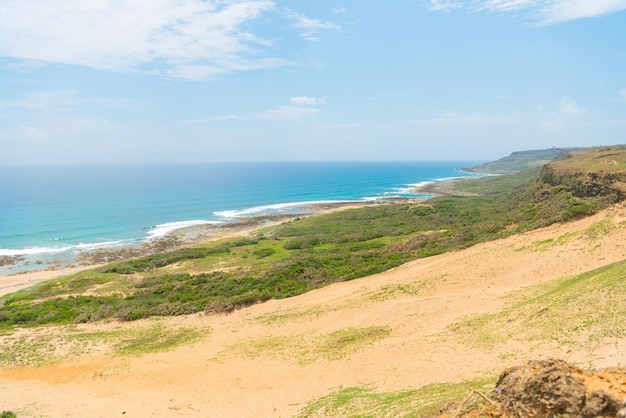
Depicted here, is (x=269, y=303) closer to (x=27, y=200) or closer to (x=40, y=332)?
(x=40, y=332)

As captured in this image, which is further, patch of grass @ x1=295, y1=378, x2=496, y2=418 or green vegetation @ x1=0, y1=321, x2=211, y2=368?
green vegetation @ x1=0, y1=321, x2=211, y2=368

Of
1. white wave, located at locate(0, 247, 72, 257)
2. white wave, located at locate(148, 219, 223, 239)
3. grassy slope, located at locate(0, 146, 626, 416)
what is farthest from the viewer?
white wave, located at locate(148, 219, 223, 239)

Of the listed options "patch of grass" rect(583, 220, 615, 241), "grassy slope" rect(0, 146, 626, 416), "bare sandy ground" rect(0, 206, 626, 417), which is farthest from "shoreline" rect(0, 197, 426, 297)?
"patch of grass" rect(583, 220, 615, 241)

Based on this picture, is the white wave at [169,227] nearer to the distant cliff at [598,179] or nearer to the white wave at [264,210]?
the white wave at [264,210]

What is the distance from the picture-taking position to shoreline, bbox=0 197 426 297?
45.6 metres

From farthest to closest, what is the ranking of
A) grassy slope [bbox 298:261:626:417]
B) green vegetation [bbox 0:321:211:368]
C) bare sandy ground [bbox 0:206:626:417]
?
1. green vegetation [bbox 0:321:211:368]
2. bare sandy ground [bbox 0:206:626:417]
3. grassy slope [bbox 298:261:626:417]

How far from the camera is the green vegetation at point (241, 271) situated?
29734 mm

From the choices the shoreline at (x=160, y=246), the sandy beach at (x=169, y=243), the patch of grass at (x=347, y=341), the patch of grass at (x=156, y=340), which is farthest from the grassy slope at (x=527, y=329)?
the sandy beach at (x=169, y=243)

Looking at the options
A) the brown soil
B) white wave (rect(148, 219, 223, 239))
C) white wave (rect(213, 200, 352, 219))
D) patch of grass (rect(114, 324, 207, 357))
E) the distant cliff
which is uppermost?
the distant cliff

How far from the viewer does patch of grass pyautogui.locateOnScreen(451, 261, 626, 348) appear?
43.8ft

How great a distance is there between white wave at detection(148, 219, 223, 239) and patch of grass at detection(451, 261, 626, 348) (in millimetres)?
59765

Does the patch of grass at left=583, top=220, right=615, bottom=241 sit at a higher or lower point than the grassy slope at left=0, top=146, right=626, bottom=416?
higher

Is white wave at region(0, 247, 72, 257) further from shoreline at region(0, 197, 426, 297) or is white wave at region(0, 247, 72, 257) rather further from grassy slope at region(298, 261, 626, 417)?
grassy slope at region(298, 261, 626, 417)

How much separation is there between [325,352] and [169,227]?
62706 mm
